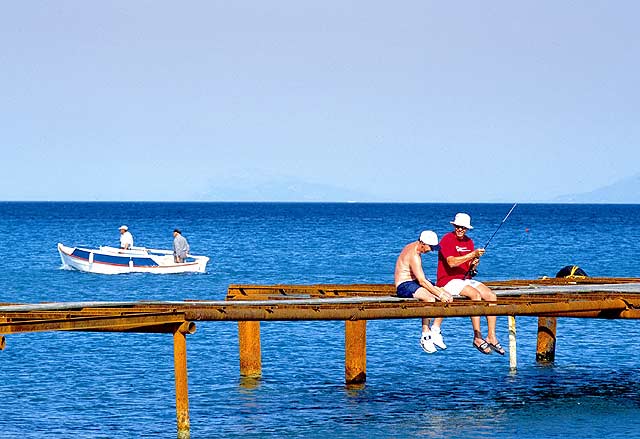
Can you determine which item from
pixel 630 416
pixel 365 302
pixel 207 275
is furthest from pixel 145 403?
pixel 207 275

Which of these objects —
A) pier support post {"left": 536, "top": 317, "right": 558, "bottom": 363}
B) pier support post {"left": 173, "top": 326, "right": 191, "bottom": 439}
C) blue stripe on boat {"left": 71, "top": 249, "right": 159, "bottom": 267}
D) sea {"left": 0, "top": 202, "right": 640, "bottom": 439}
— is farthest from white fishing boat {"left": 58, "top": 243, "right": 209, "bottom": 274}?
pier support post {"left": 173, "top": 326, "right": 191, "bottom": 439}

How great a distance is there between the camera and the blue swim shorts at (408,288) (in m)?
21.0

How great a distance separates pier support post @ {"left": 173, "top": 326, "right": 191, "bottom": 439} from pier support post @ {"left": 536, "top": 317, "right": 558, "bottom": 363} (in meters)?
12.3

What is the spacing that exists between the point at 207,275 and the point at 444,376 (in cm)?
3613

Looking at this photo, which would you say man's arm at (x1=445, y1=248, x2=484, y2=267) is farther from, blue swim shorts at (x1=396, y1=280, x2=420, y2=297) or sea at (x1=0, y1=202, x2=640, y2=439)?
sea at (x1=0, y1=202, x2=640, y2=439)

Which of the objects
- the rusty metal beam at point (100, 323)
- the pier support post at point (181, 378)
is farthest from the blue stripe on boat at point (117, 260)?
the rusty metal beam at point (100, 323)

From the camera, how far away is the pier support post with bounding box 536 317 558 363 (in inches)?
1153

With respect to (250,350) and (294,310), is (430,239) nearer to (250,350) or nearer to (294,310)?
(294,310)

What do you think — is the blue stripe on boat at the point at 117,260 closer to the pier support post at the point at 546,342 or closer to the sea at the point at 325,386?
the sea at the point at 325,386

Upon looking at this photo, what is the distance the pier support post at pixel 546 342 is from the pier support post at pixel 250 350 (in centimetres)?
741

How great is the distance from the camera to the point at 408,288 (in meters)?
21.1

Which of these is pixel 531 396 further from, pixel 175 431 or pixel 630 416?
pixel 175 431

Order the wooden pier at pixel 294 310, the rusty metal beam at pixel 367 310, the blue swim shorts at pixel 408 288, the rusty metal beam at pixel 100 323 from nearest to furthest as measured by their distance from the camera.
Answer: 1. the rusty metal beam at pixel 100 323
2. the wooden pier at pixel 294 310
3. the rusty metal beam at pixel 367 310
4. the blue swim shorts at pixel 408 288

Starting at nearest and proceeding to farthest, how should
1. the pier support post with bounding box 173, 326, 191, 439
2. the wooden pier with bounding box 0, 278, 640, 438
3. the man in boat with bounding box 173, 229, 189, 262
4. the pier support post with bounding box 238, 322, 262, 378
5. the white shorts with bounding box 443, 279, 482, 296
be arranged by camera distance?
1. the wooden pier with bounding box 0, 278, 640, 438
2. the pier support post with bounding box 173, 326, 191, 439
3. the white shorts with bounding box 443, 279, 482, 296
4. the pier support post with bounding box 238, 322, 262, 378
5. the man in boat with bounding box 173, 229, 189, 262
